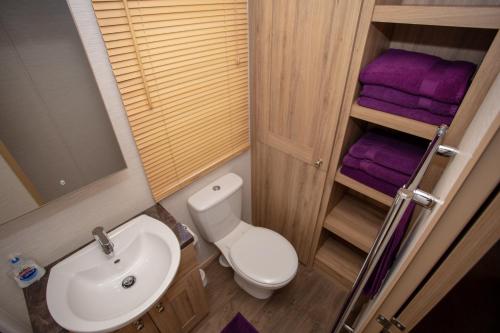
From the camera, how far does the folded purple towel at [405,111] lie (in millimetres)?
905

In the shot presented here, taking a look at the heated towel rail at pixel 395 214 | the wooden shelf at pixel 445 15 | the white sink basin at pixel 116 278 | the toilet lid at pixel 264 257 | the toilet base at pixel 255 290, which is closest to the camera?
the heated towel rail at pixel 395 214

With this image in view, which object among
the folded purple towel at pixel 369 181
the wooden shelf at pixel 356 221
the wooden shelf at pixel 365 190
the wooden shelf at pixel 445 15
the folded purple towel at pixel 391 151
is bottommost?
the wooden shelf at pixel 356 221

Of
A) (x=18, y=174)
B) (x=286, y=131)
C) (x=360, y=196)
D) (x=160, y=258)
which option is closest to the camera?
(x=18, y=174)

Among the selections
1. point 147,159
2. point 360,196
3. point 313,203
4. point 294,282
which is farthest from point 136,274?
point 360,196

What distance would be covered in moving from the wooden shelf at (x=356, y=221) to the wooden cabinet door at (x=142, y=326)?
3.59 ft

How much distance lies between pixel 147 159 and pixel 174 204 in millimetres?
369

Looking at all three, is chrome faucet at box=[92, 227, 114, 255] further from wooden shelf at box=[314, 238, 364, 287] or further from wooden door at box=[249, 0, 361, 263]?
wooden shelf at box=[314, 238, 364, 287]

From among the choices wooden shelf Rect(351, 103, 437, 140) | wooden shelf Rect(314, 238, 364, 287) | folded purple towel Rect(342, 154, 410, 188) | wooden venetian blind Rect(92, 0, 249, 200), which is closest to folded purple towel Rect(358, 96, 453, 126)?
wooden shelf Rect(351, 103, 437, 140)

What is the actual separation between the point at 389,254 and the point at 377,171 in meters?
0.46

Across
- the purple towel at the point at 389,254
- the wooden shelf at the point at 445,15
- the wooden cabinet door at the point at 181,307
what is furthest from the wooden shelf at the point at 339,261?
the wooden shelf at the point at 445,15

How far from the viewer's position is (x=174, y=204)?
4.61ft

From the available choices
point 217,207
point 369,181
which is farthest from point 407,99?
point 217,207

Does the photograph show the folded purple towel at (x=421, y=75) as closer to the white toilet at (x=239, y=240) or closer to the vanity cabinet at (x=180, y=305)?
the white toilet at (x=239, y=240)

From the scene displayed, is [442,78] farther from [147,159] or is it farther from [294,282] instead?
[294,282]
